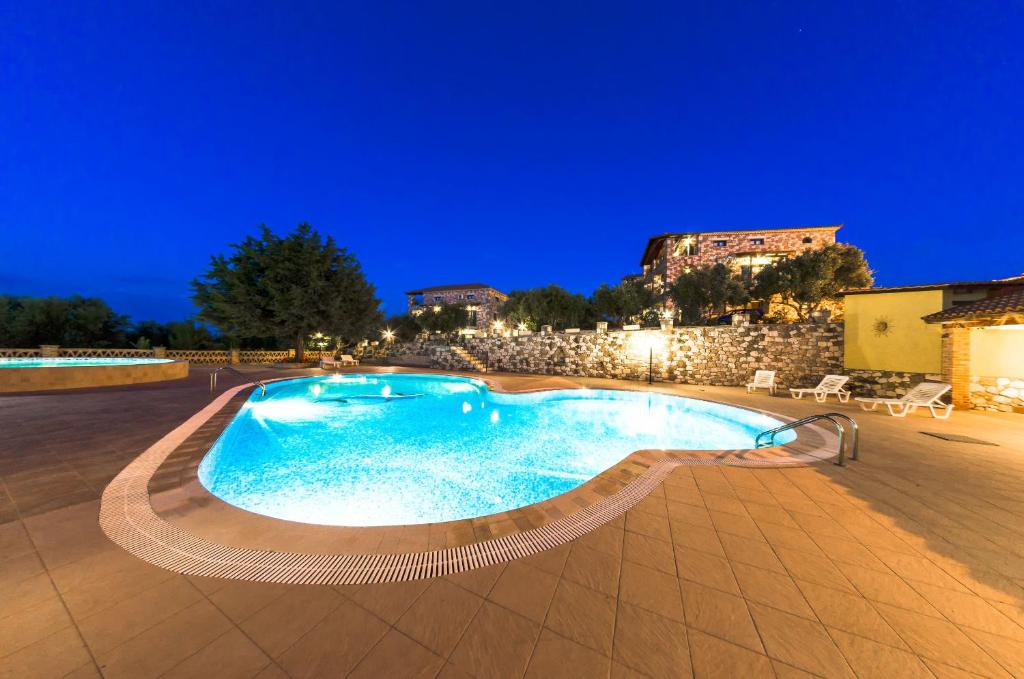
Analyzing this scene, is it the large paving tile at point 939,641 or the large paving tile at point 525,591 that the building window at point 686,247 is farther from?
the large paving tile at point 525,591

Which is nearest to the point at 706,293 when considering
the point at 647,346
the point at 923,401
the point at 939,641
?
the point at 647,346

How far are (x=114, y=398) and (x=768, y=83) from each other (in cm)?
6141

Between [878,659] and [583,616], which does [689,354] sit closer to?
[878,659]

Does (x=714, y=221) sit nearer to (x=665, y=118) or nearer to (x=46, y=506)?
(x=665, y=118)

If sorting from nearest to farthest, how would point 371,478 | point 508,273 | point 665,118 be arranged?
1. point 371,478
2. point 665,118
3. point 508,273

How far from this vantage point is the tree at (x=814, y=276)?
17.9m

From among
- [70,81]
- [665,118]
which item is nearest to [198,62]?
[70,81]

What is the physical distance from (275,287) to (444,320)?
17453 mm

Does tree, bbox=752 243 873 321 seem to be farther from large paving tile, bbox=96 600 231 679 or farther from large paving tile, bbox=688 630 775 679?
large paving tile, bbox=96 600 231 679

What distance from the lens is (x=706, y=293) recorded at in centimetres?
1927

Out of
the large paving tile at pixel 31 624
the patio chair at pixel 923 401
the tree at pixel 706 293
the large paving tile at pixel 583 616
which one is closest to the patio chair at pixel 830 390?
the patio chair at pixel 923 401

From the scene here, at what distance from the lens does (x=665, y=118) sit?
49250 mm

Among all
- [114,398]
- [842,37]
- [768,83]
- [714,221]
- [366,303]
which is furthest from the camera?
[714,221]

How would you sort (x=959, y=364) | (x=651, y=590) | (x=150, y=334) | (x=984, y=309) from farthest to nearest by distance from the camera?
(x=150, y=334), (x=959, y=364), (x=984, y=309), (x=651, y=590)
